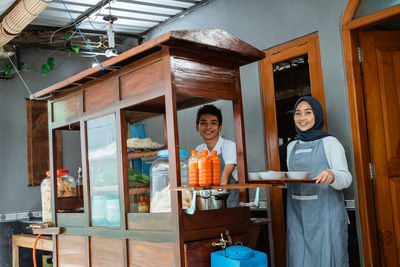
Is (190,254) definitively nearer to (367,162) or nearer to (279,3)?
(367,162)

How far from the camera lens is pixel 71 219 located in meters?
3.71

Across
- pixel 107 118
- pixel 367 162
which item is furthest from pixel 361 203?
pixel 107 118

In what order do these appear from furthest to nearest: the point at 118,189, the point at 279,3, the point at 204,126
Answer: the point at 279,3 < the point at 204,126 < the point at 118,189

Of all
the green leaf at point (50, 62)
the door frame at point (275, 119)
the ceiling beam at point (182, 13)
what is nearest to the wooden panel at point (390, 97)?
the door frame at point (275, 119)

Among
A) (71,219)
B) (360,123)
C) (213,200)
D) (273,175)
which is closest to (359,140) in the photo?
(360,123)

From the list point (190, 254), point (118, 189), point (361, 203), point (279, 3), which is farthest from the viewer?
point (279, 3)

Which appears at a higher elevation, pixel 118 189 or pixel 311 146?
pixel 311 146

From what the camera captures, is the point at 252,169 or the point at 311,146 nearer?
the point at 311,146

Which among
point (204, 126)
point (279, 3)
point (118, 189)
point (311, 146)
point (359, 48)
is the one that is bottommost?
point (118, 189)

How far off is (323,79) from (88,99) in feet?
6.85

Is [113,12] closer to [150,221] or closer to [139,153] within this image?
[139,153]

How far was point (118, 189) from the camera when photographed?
3.12 m

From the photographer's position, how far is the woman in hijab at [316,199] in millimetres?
3018

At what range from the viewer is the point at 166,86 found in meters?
2.64
